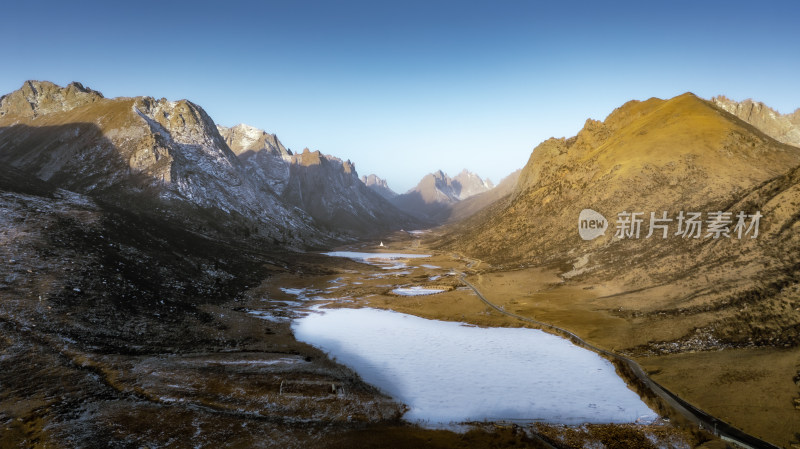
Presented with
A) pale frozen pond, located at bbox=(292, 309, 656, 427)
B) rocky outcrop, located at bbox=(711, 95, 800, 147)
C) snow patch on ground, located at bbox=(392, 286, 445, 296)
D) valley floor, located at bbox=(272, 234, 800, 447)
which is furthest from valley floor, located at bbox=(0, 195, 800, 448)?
rocky outcrop, located at bbox=(711, 95, 800, 147)

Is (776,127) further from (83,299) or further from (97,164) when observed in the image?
(97,164)

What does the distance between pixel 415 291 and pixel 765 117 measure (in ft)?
629

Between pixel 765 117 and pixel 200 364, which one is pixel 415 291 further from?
pixel 765 117

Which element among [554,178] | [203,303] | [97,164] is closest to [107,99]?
[97,164]

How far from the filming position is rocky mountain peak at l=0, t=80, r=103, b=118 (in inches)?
6334

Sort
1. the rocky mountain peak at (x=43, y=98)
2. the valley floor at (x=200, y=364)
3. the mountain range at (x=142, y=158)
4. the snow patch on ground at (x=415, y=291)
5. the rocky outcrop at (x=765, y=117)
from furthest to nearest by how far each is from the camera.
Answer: the rocky mountain peak at (x=43, y=98), the rocky outcrop at (x=765, y=117), the mountain range at (x=142, y=158), the snow patch on ground at (x=415, y=291), the valley floor at (x=200, y=364)

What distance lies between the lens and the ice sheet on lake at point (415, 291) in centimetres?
7040

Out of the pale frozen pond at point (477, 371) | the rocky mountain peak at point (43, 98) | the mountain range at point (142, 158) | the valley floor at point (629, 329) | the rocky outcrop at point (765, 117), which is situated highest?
the rocky outcrop at point (765, 117)

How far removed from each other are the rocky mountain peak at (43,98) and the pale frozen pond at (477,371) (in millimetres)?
184700

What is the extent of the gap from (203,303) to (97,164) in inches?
4371

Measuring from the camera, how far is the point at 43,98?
6535 inches

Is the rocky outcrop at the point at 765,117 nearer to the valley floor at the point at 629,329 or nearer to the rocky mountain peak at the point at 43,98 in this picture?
the valley floor at the point at 629,329

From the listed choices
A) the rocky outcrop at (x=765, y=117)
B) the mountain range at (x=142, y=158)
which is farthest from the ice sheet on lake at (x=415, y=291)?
the rocky outcrop at (x=765, y=117)

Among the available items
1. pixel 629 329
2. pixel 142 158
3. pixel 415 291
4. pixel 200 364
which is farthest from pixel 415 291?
pixel 142 158
